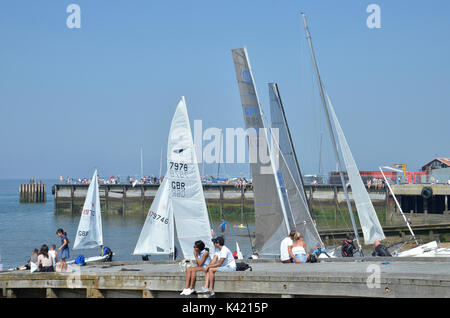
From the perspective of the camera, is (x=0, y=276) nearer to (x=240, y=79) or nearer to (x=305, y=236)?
(x=240, y=79)

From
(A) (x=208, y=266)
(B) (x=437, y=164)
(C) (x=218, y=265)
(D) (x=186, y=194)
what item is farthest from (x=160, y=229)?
(B) (x=437, y=164)

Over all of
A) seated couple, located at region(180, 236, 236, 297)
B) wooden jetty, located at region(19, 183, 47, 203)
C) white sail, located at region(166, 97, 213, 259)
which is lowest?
wooden jetty, located at region(19, 183, 47, 203)

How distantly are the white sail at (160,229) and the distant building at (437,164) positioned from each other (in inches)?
2202

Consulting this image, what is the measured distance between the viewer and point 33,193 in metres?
104

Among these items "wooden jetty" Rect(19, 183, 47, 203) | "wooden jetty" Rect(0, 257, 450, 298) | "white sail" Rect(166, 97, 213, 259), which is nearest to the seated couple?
"wooden jetty" Rect(0, 257, 450, 298)

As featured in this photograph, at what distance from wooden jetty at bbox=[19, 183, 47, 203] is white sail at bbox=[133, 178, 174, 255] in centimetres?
7871

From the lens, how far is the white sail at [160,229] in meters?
27.6

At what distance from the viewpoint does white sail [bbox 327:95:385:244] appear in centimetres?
2303

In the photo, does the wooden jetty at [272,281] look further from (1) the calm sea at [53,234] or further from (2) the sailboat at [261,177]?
(1) the calm sea at [53,234]

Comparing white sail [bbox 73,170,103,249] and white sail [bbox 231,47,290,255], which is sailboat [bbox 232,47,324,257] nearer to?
white sail [bbox 231,47,290,255]

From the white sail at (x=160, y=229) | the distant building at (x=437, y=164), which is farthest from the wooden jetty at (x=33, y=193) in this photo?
the white sail at (x=160, y=229)

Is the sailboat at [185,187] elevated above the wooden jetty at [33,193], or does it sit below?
above

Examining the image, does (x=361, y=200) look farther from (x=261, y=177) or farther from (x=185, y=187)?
(x=185, y=187)

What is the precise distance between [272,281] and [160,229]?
1402 centimetres
